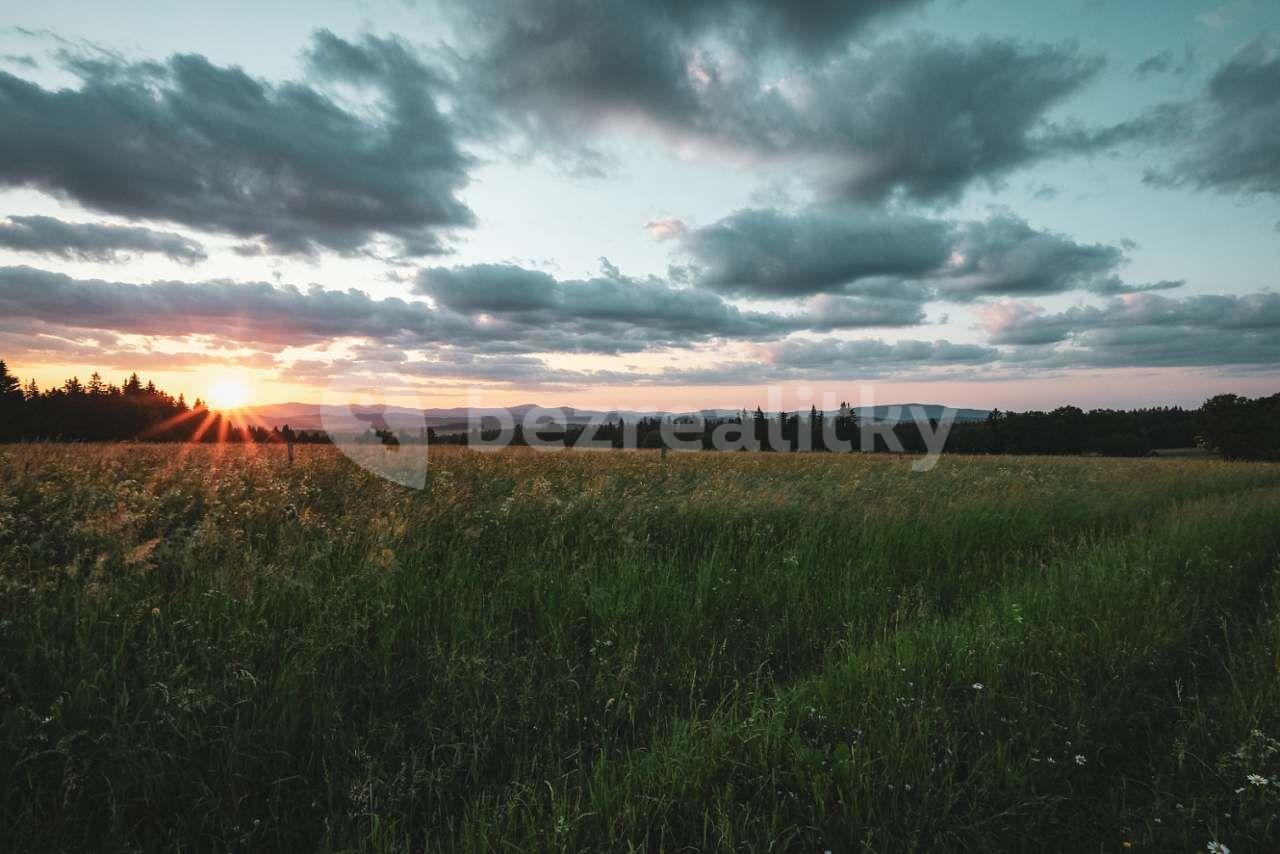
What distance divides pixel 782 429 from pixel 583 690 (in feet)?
279

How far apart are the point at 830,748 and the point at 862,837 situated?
0.54 m

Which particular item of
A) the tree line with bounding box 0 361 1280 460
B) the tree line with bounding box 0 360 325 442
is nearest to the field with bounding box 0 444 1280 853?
the tree line with bounding box 0 361 1280 460

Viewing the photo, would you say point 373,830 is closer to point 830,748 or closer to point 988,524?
point 830,748

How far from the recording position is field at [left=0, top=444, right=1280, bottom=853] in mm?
3014

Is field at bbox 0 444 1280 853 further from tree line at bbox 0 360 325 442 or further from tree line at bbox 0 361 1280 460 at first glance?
tree line at bbox 0 360 325 442

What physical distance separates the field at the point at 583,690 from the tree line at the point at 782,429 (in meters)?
12.7

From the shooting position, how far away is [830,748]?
3.40 metres

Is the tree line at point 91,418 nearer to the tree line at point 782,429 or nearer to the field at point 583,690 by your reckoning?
the tree line at point 782,429

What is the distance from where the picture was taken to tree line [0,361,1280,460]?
132 ft

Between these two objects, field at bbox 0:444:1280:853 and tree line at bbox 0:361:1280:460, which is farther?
tree line at bbox 0:361:1280:460

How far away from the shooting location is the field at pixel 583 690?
301cm

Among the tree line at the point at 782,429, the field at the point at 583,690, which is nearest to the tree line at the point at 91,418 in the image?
the tree line at the point at 782,429

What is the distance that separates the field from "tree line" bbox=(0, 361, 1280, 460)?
41.7ft

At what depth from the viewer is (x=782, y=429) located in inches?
3406
